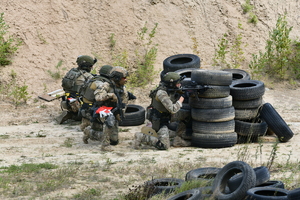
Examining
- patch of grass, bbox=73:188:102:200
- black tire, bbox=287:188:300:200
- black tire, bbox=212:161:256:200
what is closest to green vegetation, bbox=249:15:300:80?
black tire, bbox=212:161:256:200

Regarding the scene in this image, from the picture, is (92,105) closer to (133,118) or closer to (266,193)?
(133,118)

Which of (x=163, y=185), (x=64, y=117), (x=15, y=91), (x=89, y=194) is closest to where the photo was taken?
(x=89, y=194)

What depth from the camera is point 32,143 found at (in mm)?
10125

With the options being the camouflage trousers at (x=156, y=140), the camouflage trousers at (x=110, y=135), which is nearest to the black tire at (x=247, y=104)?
the camouflage trousers at (x=156, y=140)

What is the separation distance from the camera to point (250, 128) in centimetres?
968

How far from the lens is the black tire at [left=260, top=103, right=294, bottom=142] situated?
9703 mm

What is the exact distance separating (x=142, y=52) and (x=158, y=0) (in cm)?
289

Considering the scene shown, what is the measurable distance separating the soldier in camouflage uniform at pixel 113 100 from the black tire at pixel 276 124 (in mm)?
3231

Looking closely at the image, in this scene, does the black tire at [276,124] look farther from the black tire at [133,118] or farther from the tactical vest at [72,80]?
the tactical vest at [72,80]

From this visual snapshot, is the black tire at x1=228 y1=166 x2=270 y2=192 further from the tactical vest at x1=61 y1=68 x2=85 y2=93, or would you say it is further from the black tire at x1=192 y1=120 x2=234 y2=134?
the tactical vest at x1=61 y1=68 x2=85 y2=93

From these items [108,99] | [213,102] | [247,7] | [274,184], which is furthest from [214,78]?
[247,7]

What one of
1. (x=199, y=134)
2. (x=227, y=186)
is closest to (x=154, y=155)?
(x=199, y=134)

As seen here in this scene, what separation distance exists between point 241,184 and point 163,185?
141cm

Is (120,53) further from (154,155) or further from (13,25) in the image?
(154,155)
